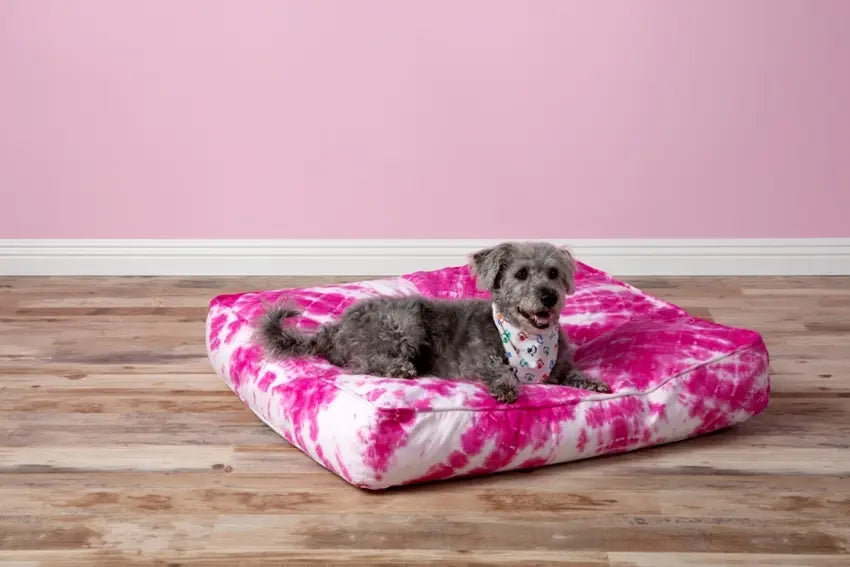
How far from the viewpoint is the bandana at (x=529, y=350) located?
313 cm

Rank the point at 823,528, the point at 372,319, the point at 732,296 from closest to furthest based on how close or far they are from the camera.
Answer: the point at 823,528, the point at 372,319, the point at 732,296

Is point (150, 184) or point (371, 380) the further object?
point (150, 184)

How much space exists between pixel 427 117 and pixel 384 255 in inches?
26.0

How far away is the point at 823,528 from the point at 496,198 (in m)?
2.60

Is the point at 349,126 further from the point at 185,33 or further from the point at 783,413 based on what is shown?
the point at 783,413

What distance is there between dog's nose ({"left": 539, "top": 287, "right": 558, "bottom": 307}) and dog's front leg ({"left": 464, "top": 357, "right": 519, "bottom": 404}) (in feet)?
0.74

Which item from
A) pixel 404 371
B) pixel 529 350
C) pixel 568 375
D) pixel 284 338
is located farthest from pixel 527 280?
pixel 284 338

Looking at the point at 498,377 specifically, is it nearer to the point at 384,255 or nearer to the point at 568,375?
the point at 568,375

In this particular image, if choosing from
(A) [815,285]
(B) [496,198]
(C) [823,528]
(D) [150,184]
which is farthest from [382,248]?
(C) [823,528]

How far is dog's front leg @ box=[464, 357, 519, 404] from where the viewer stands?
9.80ft

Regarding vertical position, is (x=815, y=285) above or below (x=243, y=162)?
below

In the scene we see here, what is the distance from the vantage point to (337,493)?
9.49ft

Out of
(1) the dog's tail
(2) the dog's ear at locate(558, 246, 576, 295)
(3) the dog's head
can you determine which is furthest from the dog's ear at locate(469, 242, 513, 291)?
(1) the dog's tail

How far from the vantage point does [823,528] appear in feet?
8.79
